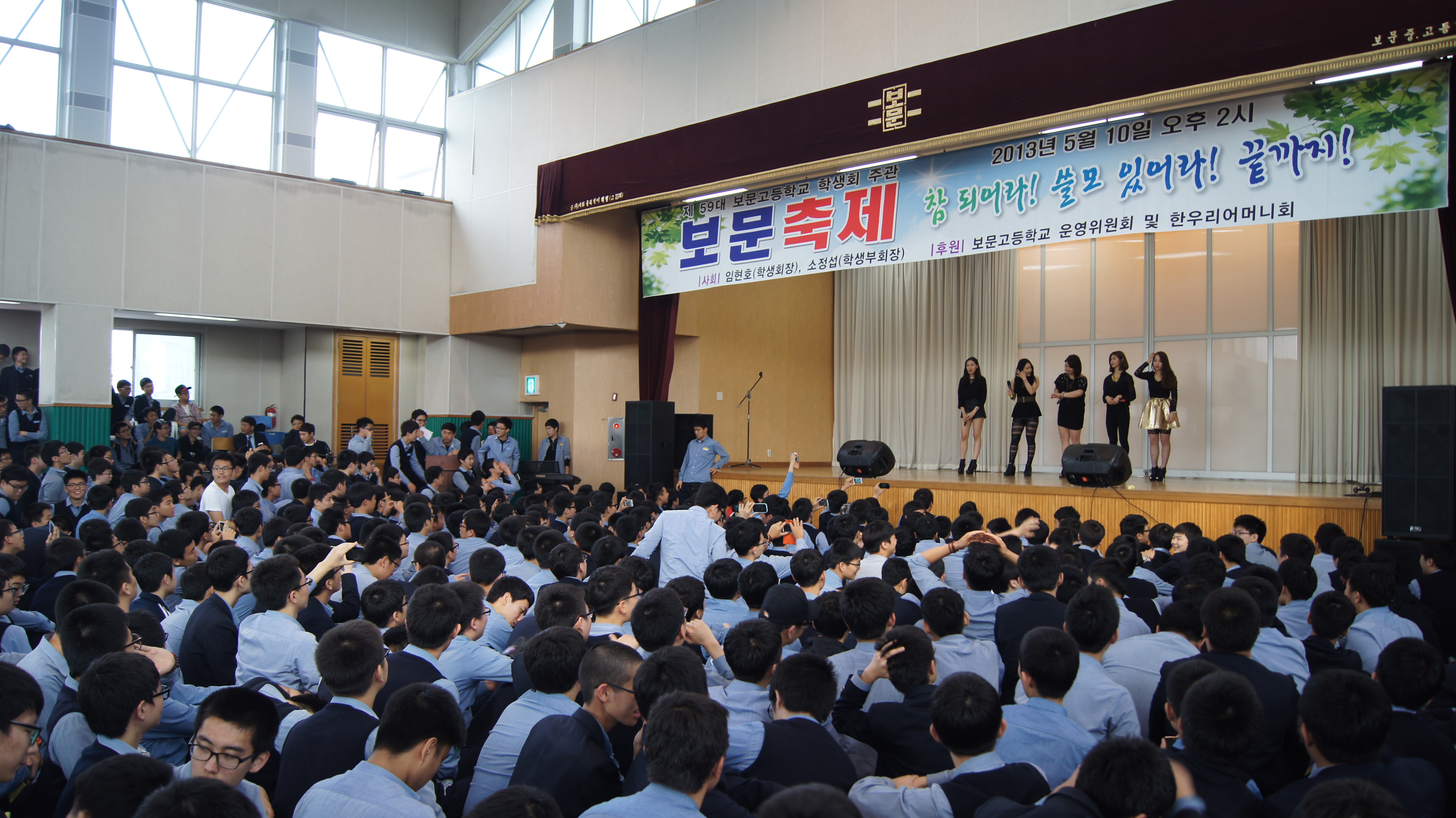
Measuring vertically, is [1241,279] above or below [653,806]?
above

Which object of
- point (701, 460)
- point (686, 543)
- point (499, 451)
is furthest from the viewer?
point (499, 451)

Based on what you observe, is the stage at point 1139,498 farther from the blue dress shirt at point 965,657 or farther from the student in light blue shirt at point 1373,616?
the blue dress shirt at point 965,657

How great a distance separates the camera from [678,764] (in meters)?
1.74

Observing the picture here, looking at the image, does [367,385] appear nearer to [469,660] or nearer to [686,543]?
[686,543]

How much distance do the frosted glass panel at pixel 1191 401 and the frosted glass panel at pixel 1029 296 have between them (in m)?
1.51

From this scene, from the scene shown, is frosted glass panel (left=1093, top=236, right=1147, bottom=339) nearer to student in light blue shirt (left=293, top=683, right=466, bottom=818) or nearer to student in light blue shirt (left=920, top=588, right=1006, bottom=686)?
student in light blue shirt (left=920, top=588, right=1006, bottom=686)

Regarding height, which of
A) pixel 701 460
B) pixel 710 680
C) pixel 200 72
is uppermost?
pixel 200 72

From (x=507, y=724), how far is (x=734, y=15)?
8.11m

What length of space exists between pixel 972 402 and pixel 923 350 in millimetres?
2297

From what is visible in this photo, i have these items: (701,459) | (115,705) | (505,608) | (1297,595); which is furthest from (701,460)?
(115,705)

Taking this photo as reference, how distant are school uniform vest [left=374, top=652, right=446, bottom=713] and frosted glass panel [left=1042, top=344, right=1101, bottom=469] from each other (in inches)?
371

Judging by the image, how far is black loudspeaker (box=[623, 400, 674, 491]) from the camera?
9.99m

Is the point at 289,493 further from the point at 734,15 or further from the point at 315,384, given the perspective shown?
the point at 734,15

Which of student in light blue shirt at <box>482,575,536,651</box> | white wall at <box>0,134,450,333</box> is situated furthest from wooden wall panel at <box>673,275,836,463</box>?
student in light blue shirt at <box>482,575,536,651</box>
